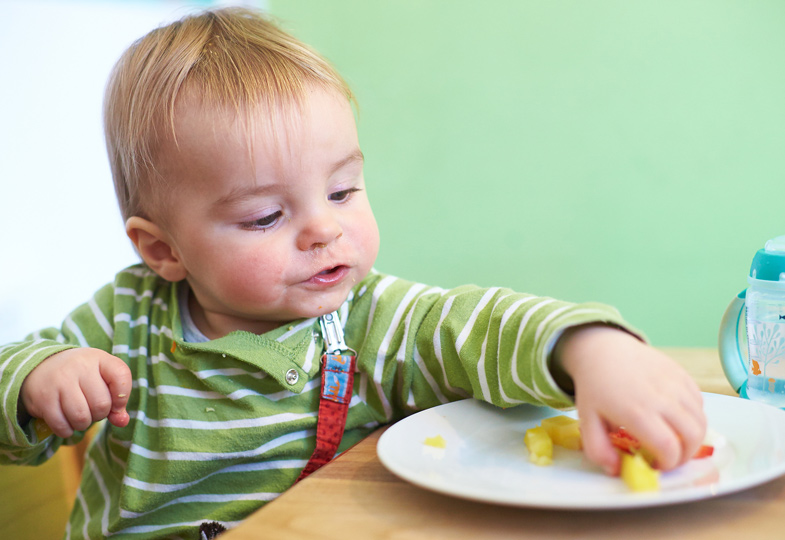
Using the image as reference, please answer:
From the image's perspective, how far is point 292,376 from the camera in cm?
75

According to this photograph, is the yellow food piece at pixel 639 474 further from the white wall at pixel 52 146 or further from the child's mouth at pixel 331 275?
the white wall at pixel 52 146

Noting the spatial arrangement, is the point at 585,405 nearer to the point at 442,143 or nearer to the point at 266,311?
the point at 266,311

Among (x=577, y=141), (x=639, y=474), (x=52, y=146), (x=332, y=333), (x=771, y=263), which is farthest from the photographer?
(x=52, y=146)

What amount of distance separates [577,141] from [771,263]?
867mm

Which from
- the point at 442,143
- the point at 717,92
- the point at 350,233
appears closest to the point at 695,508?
the point at 350,233

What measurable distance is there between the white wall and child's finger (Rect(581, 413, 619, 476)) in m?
1.70

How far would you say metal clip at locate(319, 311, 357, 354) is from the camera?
2.58ft

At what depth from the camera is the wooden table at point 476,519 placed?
42 cm

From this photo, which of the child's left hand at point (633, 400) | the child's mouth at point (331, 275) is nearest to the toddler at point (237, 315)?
the child's mouth at point (331, 275)

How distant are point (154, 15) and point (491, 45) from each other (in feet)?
3.65

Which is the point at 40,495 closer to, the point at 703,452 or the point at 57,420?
the point at 57,420

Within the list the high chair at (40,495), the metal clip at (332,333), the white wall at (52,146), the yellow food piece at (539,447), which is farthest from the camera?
the white wall at (52,146)

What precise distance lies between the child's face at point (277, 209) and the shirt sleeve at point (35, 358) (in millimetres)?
190


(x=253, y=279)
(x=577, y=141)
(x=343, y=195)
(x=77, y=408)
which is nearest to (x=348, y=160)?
(x=343, y=195)
